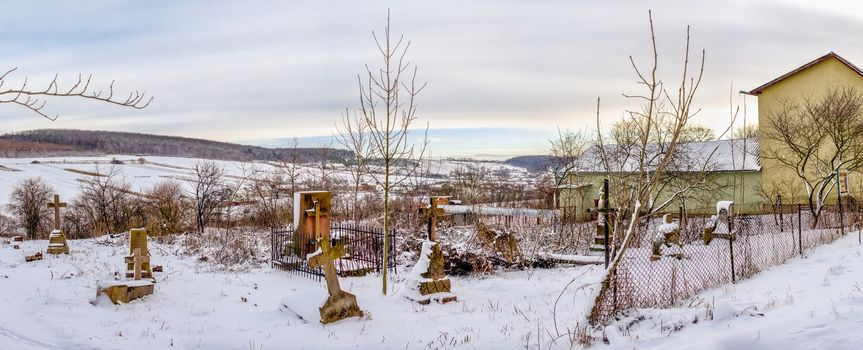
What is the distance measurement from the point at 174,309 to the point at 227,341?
204 centimetres

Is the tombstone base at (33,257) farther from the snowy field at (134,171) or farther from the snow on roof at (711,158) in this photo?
the snow on roof at (711,158)

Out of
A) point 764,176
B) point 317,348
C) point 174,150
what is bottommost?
point 317,348

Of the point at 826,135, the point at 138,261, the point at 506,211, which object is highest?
the point at 826,135

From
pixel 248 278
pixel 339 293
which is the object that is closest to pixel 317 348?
pixel 339 293

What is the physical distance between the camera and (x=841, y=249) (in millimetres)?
11508

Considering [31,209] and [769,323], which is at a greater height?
[31,209]

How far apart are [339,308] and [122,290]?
11.8 ft

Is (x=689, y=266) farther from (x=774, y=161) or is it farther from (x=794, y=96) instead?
(x=794, y=96)

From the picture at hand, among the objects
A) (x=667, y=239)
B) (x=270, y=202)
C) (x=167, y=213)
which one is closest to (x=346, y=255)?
(x=667, y=239)

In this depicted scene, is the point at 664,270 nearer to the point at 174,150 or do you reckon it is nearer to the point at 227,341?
the point at 227,341

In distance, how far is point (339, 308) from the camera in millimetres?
7223

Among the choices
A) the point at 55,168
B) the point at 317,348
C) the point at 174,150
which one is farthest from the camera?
the point at 174,150

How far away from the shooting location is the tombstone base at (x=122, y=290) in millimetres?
7941

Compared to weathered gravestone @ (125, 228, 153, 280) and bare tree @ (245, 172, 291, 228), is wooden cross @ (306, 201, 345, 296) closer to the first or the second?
weathered gravestone @ (125, 228, 153, 280)
